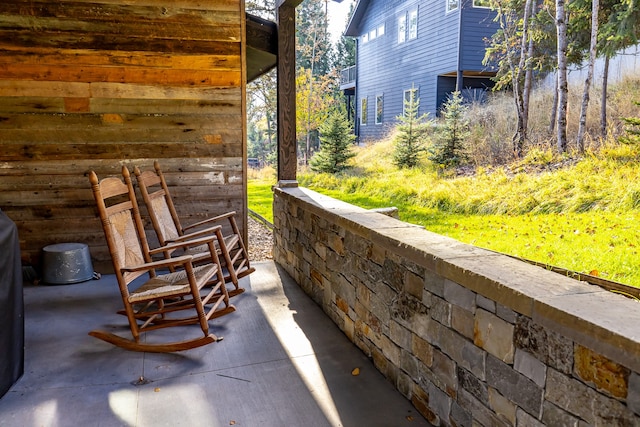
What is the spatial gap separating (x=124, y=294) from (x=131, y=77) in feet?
7.29

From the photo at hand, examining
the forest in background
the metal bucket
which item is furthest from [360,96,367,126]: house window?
the metal bucket

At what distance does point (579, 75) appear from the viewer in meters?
10.5

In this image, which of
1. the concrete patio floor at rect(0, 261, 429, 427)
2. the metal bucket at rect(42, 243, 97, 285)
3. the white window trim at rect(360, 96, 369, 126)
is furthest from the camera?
the white window trim at rect(360, 96, 369, 126)

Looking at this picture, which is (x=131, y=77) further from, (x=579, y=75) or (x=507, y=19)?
(x=579, y=75)

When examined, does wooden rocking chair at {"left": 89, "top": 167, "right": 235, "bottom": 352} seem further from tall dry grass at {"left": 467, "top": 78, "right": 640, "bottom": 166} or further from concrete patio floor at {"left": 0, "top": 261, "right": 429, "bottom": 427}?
tall dry grass at {"left": 467, "top": 78, "right": 640, "bottom": 166}

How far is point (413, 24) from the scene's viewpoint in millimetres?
12977

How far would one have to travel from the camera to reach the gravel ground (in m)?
5.62

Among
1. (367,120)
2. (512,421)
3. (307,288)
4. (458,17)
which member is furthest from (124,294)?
(367,120)

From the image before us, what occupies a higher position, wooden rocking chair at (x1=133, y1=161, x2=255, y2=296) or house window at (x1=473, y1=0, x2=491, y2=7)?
house window at (x1=473, y1=0, x2=491, y2=7)

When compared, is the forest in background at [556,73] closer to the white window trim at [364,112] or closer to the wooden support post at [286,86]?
the white window trim at [364,112]

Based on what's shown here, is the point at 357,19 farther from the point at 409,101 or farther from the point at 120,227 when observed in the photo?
the point at 120,227

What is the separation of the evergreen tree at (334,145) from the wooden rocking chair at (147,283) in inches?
218

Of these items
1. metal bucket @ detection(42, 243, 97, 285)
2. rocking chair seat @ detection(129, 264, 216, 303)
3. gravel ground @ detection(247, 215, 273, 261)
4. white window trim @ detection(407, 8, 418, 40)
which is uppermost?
white window trim @ detection(407, 8, 418, 40)

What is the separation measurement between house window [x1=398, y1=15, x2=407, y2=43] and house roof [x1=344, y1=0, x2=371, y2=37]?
173 centimetres
